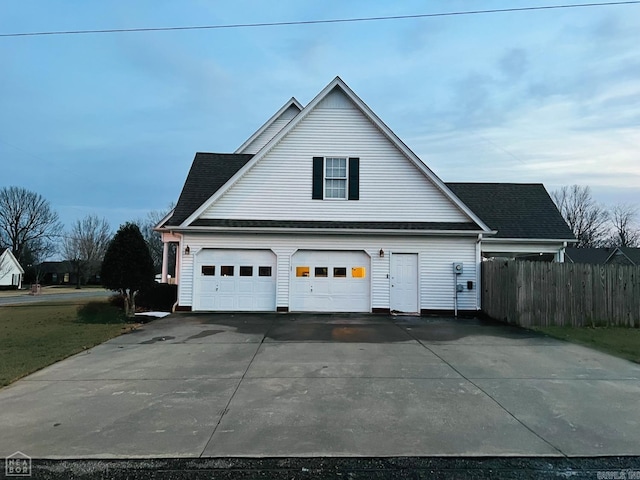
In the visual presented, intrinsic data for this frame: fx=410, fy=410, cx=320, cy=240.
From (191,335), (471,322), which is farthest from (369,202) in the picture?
(191,335)

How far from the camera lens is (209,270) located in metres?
14.5

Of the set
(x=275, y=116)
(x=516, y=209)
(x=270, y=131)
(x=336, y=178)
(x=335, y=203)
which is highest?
(x=275, y=116)

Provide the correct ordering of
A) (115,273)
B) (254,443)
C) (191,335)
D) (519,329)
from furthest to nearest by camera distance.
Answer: (115,273) < (519,329) < (191,335) < (254,443)

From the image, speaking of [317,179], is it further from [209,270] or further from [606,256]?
[606,256]

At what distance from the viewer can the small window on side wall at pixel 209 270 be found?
14.5m

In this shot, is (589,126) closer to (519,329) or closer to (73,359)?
(519,329)

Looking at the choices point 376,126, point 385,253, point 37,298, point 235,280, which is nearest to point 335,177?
point 376,126

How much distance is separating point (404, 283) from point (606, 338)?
6.06 meters

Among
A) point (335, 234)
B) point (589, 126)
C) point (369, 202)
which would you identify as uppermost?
point (589, 126)

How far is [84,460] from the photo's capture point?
3.72m

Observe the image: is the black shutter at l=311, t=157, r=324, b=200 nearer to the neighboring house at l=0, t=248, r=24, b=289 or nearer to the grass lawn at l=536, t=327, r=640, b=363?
the grass lawn at l=536, t=327, r=640, b=363

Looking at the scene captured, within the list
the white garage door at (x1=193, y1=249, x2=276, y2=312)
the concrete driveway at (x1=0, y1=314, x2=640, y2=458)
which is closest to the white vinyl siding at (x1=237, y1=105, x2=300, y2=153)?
the white garage door at (x1=193, y1=249, x2=276, y2=312)

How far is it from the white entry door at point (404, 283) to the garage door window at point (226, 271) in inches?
224

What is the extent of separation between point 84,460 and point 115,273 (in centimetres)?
1135
